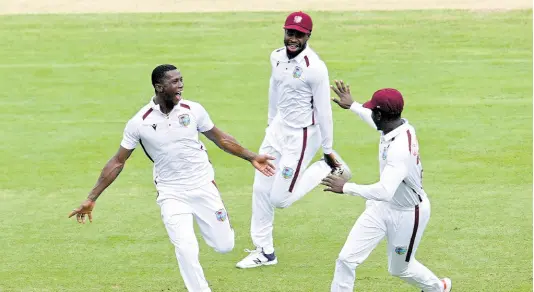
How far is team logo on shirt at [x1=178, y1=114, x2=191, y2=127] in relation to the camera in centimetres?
1018

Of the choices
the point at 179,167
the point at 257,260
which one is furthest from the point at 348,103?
the point at 257,260

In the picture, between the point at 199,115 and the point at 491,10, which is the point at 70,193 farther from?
the point at 491,10

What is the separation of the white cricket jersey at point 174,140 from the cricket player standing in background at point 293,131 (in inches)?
49.0

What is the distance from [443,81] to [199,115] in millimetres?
9804

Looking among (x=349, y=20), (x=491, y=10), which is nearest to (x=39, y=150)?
(x=349, y=20)

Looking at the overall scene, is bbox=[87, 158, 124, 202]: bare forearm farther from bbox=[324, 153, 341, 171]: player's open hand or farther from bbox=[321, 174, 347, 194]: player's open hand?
bbox=[324, 153, 341, 171]: player's open hand

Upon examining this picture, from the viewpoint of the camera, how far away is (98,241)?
12.3 m

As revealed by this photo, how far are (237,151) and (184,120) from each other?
2.34 ft

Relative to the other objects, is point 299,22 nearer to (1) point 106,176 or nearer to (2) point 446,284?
(1) point 106,176

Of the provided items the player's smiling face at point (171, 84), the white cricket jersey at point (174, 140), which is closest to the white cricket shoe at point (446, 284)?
the white cricket jersey at point (174, 140)

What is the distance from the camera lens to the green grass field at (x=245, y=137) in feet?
37.7

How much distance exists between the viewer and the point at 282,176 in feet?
37.4

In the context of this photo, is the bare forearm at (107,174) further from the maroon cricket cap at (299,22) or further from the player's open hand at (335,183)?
the maroon cricket cap at (299,22)

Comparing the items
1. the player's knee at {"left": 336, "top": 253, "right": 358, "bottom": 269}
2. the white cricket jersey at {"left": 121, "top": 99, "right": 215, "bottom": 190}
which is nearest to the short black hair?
the white cricket jersey at {"left": 121, "top": 99, "right": 215, "bottom": 190}
